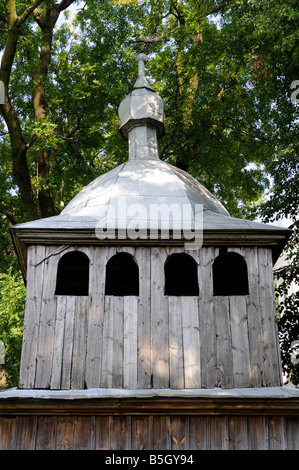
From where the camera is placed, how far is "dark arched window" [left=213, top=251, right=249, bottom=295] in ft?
30.5

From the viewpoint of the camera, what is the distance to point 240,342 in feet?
22.2

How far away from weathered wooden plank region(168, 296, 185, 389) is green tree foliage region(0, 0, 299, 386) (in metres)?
5.95

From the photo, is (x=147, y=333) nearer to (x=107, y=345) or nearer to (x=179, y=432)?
(x=107, y=345)

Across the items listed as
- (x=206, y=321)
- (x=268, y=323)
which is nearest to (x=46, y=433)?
(x=206, y=321)

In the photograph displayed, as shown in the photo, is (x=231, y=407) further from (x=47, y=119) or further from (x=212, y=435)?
(x=47, y=119)

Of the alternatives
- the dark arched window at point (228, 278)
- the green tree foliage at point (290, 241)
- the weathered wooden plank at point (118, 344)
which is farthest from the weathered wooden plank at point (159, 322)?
the green tree foliage at point (290, 241)

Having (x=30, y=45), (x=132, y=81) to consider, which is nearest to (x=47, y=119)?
(x=30, y=45)

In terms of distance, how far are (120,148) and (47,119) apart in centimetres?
217

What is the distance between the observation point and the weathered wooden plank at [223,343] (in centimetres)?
658

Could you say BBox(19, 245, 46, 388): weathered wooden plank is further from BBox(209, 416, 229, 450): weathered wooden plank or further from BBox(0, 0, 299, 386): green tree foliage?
BBox(0, 0, 299, 386): green tree foliage

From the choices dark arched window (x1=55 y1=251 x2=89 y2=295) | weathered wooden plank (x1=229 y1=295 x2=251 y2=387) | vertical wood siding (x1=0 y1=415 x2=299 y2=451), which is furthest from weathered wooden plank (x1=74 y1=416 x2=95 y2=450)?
dark arched window (x1=55 y1=251 x2=89 y2=295)

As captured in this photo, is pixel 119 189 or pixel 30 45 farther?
pixel 30 45

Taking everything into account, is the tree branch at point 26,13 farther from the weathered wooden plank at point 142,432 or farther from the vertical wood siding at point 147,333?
the weathered wooden plank at point 142,432
